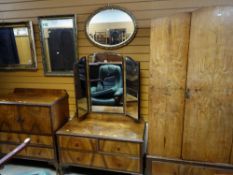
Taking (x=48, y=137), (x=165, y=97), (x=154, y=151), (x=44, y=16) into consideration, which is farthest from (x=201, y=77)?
(x=44, y=16)

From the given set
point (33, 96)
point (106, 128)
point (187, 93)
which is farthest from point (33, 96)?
point (187, 93)

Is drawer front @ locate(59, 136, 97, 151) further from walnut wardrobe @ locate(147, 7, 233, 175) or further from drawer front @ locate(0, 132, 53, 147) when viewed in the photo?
walnut wardrobe @ locate(147, 7, 233, 175)

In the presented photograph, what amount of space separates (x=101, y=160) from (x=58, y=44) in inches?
59.4

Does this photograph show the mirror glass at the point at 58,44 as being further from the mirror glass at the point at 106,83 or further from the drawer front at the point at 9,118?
the drawer front at the point at 9,118

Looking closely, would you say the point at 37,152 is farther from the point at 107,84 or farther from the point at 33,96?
the point at 107,84

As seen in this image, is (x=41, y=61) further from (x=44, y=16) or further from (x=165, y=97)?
(x=165, y=97)

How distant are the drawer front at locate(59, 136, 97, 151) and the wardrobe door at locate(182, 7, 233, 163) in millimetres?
948

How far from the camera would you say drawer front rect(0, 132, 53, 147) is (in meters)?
2.24

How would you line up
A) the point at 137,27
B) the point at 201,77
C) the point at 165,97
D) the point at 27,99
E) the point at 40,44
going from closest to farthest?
1. the point at 201,77
2. the point at 165,97
3. the point at 137,27
4. the point at 27,99
5. the point at 40,44

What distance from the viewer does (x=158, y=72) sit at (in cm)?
179

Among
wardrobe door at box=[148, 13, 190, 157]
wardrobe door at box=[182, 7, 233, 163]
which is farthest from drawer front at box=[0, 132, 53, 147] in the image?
wardrobe door at box=[182, 7, 233, 163]

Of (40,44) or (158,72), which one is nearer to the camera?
(158,72)

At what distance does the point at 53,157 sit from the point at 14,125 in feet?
1.97

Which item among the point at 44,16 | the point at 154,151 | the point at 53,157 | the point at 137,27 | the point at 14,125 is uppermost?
the point at 44,16
